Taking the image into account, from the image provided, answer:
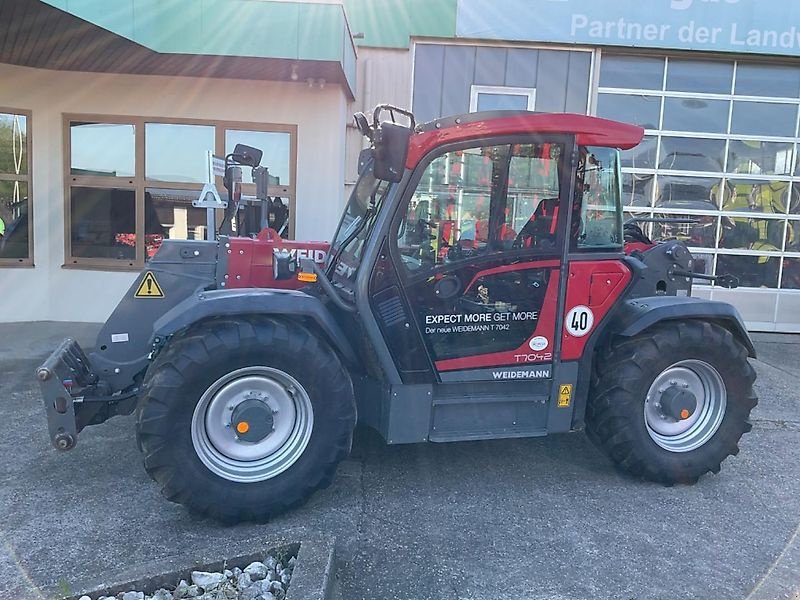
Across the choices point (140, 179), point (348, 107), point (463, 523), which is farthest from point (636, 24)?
point (463, 523)

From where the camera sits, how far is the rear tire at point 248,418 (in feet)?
11.0

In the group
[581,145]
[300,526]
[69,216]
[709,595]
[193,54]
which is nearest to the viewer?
[709,595]

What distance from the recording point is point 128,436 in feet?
15.8

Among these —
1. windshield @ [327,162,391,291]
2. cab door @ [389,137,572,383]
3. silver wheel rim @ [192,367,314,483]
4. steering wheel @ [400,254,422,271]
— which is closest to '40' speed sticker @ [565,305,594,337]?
cab door @ [389,137,572,383]

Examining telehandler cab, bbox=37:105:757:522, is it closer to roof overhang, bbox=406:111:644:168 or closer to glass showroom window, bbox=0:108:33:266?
roof overhang, bbox=406:111:644:168

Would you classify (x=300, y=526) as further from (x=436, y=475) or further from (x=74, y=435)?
(x=74, y=435)

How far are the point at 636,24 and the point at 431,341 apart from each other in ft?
23.9

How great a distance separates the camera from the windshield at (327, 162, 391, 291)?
388 cm

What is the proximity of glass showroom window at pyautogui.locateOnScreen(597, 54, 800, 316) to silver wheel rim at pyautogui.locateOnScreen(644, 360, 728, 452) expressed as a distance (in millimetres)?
5422

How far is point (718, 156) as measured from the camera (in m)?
9.50

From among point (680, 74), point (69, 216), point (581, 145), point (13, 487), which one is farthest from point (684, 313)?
point (69, 216)

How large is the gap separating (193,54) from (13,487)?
5.19 meters

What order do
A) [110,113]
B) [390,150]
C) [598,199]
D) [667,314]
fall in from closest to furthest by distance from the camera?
[390,150]
[598,199]
[667,314]
[110,113]

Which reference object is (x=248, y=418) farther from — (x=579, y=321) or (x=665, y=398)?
(x=665, y=398)
